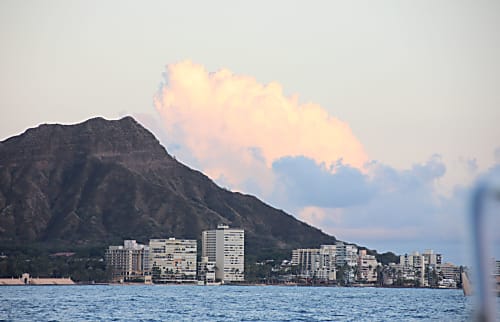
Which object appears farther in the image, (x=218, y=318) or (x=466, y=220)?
(x=218, y=318)

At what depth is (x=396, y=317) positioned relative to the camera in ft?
282

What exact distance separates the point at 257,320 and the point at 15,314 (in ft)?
68.5

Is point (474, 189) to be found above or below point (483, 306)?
above

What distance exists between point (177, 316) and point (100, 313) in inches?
332

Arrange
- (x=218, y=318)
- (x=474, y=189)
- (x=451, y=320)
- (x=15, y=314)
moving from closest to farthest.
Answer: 1. (x=474, y=189)
2. (x=451, y=320)
3. (x=218, y=318)
4. (x=15, y=314)

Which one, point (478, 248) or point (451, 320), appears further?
point (451, 320)

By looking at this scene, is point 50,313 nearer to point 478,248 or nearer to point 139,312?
point 139,312

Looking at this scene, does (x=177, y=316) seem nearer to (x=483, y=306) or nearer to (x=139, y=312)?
(x=139, y=312)

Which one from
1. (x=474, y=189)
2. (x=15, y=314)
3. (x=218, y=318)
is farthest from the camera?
(x=15, y=314)

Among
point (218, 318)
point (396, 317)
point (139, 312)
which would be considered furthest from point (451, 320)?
point (139, 312)

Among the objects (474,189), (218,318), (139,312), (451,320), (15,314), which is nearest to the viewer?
(474,189)

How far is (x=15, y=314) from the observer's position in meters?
87.8

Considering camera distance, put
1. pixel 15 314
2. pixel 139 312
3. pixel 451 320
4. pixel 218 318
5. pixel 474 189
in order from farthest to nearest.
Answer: pixel 139 312
pixel 15 314
pixel 218 318
pixel 451 320
pixel 474 189

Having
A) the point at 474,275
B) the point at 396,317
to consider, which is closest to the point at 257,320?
the point at 396,317
